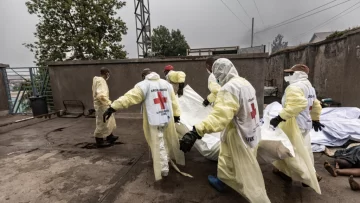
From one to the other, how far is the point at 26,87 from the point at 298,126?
904 centimetres

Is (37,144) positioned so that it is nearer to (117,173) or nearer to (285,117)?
(117,173)

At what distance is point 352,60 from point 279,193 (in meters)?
4.90

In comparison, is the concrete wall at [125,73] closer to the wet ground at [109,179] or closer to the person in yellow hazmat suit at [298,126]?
Answer: the wet ground at [109,179]

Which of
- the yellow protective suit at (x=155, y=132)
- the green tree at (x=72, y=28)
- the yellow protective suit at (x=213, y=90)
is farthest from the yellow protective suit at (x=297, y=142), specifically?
the green tree at (x=72, y=28)

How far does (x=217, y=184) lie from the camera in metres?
2.56

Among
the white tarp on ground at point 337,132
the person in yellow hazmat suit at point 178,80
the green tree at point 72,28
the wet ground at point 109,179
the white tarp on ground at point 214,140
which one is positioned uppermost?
the green tree at point 72,28

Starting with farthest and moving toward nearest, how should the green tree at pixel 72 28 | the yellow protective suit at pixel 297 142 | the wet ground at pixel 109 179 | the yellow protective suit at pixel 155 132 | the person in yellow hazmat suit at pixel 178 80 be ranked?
the green tree at pixel 72 28
the person in yellow hazmat suit at pixel 178 80
the yellow protective suit at pixel 155 132
the wet ground at pixel 109 179
the yellow protective suit at pixel 297 142

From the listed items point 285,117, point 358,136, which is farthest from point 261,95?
point 285,117

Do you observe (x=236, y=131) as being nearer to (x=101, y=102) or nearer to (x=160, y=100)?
(x=160, y=100)

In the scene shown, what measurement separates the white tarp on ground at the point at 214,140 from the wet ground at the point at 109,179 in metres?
0.34

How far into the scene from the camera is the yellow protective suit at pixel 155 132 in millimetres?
2725

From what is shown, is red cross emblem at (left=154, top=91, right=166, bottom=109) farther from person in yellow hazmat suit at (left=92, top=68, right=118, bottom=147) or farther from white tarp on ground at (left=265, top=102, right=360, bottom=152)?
white tarp on ground at (left=265, top=102, right=360, bottom=152)

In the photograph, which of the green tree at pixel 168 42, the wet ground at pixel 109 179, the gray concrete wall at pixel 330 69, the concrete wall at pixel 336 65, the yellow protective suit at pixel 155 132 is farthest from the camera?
the green tree at pixel 168 42

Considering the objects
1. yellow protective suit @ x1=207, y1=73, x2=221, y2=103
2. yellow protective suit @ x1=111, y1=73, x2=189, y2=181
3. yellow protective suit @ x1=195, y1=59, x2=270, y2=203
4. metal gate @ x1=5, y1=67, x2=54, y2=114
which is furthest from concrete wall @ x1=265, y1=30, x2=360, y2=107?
metal gate @ x1=5, y1=67, x2=54, y2=114
